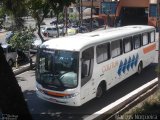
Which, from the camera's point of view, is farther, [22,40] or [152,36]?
[22,40]

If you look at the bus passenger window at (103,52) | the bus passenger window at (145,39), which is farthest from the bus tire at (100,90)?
the bus passenger window at (145,39)

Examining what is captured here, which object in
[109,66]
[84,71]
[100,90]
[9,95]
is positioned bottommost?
[100,90]

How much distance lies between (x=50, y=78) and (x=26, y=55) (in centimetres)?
1181

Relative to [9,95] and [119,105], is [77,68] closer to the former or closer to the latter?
[119,105]

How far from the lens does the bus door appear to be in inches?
513

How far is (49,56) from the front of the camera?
44.2 ft

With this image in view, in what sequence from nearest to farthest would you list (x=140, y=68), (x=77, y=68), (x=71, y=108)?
(x=77, y=68) → (x=71, y=108) → (x=140, y=68)

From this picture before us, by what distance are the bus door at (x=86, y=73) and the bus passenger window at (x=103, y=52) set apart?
60cm

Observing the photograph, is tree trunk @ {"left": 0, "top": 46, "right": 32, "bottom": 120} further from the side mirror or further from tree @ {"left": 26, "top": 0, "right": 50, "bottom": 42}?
tree @ {"left": 26, "top": 0, "right": 50, "bottom": 42}

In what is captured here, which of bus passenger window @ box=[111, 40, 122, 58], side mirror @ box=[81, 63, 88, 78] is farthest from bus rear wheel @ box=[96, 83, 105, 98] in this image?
bus passenger window @ box=[111, 40, 122, 58]

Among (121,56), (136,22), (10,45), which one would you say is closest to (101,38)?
(121,56)

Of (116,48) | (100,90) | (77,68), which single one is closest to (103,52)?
(116,48)

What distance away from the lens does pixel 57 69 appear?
13.1m

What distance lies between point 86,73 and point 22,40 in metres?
9.66
